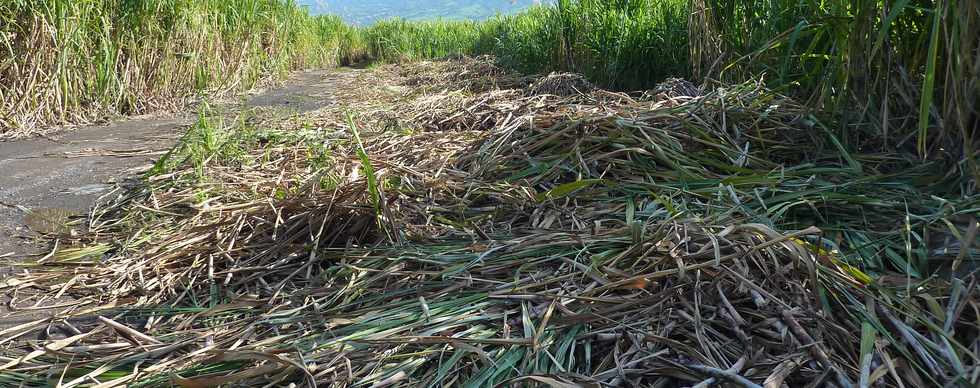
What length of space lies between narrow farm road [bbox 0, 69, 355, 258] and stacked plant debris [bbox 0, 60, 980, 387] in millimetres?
211

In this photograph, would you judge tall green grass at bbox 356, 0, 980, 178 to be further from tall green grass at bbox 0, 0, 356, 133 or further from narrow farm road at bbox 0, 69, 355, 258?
tall green grass at bbox 0, 0, 356, 133

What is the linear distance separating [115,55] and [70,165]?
215 centimetres

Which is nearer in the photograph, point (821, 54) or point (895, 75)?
point (895, 75)

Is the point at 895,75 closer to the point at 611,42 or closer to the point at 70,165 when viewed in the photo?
the point at 611,42

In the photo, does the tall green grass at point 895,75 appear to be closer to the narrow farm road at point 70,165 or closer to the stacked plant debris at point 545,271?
the stacked plant debris at point 545,271

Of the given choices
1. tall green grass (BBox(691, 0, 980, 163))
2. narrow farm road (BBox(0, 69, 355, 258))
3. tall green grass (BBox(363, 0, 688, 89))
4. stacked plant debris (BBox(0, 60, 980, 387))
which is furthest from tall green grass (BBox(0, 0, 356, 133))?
tall green grass (BBox(691, 0, 980, 163))

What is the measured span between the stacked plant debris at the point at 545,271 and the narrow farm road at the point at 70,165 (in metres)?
0.21

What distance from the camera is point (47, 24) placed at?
4.07 meters

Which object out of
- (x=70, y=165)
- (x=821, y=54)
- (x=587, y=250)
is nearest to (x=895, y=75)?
(x=821, y=54)

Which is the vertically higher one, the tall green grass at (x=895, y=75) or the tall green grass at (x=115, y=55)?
the tall green grass at (x=115, y=55)

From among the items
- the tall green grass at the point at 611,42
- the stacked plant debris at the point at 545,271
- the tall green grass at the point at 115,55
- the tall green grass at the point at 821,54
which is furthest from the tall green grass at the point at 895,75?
the tall green grass at the point at 115,55

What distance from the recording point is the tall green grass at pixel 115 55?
406 centimetres

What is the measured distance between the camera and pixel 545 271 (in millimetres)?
1361

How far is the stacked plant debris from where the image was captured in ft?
3.42
